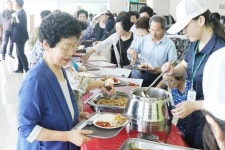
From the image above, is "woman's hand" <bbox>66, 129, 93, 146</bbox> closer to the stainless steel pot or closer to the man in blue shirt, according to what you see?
the stainless steel pot

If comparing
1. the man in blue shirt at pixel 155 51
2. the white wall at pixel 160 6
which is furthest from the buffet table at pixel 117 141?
the white wall at pixel 160 6

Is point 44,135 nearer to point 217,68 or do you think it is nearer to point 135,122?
point 135,122

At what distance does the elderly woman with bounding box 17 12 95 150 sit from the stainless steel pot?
0.60 ft

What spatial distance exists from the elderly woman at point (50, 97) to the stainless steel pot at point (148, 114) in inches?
7.2

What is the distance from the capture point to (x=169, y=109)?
3.58 ft

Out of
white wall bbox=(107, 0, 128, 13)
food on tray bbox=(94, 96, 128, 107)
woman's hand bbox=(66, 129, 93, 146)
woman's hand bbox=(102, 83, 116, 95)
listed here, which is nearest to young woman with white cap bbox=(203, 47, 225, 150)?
woman's hand bbox=(66, 129, 93, 146)

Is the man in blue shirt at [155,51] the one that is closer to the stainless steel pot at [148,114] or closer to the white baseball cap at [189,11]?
the white baseball cap at [189,11]

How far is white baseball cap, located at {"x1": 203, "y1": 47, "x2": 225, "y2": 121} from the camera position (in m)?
0.56

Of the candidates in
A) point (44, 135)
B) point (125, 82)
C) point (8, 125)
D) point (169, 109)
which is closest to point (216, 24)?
point (169, 109)

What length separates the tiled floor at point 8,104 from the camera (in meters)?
2.41

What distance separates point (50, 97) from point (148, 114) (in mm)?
363

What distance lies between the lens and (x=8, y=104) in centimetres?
320

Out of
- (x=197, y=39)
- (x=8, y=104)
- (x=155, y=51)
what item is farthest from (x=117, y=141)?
(x=8, y=104)

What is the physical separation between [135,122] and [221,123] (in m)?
0.51
